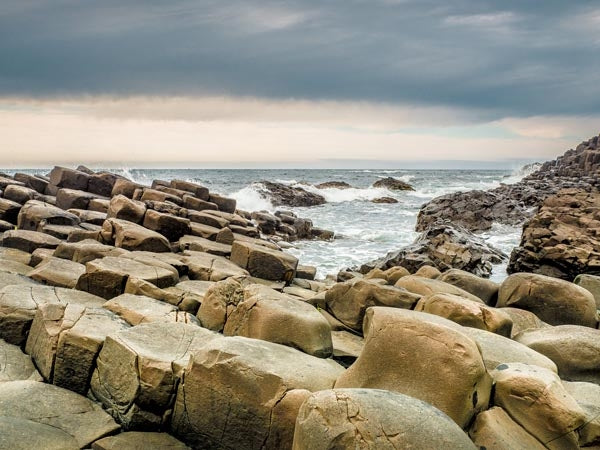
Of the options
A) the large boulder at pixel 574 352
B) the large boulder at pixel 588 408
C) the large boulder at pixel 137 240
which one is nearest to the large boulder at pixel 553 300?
the large boulder at pixel 574 352

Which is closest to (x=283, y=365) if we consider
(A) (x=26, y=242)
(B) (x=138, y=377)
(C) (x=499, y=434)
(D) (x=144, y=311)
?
(B) (x=138, y=377)

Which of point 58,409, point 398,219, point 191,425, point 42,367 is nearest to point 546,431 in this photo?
point 191,425

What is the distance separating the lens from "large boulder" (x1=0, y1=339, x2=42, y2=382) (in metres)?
5.58

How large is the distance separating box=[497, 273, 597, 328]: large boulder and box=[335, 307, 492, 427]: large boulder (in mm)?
4703

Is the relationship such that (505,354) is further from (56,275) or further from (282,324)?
(56,275)

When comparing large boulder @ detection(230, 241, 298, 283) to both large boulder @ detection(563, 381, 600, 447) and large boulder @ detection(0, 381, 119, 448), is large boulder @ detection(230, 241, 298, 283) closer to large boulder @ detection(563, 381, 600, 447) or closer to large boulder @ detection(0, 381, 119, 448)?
large boulder @ detection(0, 381, 119, 448)

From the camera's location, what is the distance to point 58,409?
4969 mm

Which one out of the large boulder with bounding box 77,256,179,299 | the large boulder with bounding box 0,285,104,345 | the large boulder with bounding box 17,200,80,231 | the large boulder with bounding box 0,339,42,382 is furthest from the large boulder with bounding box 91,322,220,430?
the large boulder with bounding box 17,200,80,231

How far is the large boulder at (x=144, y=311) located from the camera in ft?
22.2

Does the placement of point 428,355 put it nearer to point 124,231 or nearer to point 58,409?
point 58,409

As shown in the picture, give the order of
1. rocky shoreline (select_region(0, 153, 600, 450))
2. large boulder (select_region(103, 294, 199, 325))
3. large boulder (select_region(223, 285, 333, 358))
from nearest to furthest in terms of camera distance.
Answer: rocky shoreline (select_region(0, 153, 600, 450)) → large boulder (select_region(223, 285, 333, 358)) → large boulder (select_region(103, 294, 199, 325))

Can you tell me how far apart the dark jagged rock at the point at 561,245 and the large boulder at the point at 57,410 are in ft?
43.8

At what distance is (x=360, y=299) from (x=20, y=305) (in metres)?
4.82

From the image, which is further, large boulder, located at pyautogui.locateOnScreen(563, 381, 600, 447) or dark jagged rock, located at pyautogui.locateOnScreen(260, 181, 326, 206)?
dark jagged rock, located at pyautogui.locateOnScreen(260, 181, 326, 206)
